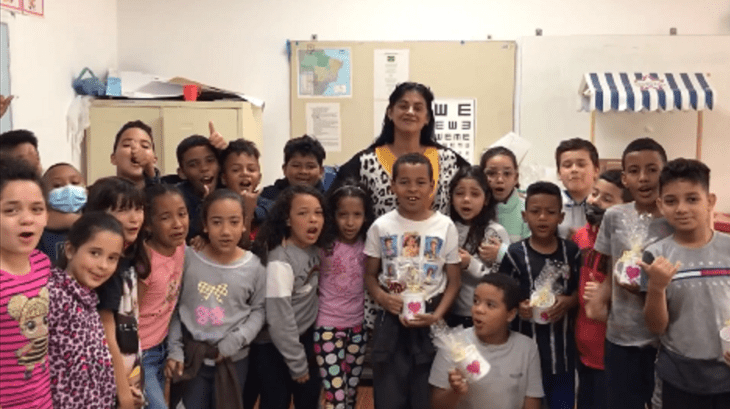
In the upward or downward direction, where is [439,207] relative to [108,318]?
upward

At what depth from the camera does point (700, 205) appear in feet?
6.88

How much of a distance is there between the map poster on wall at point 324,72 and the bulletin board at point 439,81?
0.02 m

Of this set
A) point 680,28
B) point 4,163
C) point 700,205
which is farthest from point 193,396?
point 680,28

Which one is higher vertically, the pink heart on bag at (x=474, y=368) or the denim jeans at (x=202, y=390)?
the pink heart on bag at (x=474, y=368)

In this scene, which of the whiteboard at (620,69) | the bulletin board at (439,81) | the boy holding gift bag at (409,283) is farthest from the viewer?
the bulletin board at (439,81)

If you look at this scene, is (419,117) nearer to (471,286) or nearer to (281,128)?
(471,286)

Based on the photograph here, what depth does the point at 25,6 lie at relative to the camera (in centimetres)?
389

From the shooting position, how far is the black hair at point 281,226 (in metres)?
2.61

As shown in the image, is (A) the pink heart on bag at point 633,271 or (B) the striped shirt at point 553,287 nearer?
(A) the pink heart on bag at point 633,271

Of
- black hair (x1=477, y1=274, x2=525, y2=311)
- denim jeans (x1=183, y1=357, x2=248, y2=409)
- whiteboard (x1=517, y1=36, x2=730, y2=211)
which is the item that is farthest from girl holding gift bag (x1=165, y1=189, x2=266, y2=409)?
whiteboard (x1=517, y1=36, x2=730, y2=211)

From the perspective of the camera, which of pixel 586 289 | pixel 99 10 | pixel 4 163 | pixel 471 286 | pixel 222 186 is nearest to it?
pixel 4 163

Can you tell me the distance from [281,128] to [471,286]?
2.92 meters

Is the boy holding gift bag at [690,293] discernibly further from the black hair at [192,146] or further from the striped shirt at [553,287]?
the black hair at [192,146]

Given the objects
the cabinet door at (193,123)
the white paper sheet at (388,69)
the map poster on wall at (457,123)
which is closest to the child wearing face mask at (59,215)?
the cabinet door at (193,123)
